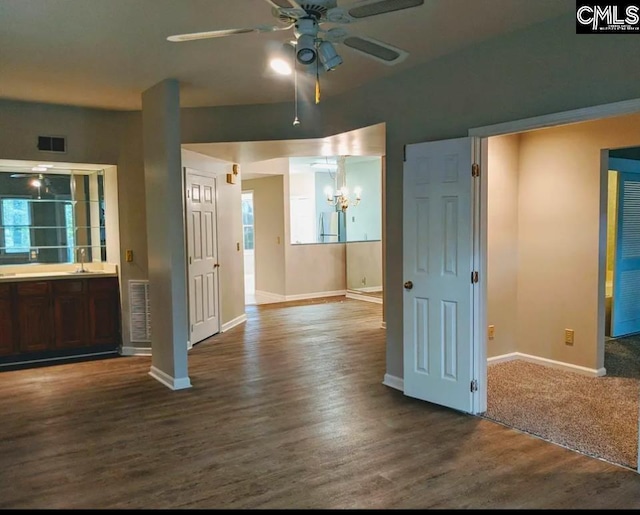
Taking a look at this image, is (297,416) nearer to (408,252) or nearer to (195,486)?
(195,486)

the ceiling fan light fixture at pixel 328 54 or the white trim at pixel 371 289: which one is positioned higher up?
the ceiling fan light fixture at pixel 328 54

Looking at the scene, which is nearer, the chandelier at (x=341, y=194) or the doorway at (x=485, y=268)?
the doorway at (x=485, y=268)

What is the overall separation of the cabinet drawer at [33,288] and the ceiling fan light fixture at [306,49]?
4275mm

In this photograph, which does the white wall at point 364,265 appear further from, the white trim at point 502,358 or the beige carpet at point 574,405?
the beige carpet at point 574,405

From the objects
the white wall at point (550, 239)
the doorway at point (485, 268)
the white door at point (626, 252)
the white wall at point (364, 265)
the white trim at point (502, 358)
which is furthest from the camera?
the white wall at point (364, 265)

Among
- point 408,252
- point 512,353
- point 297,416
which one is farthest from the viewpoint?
point 512,353

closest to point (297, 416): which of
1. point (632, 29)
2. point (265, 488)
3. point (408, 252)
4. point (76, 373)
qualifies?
point (265, 488)

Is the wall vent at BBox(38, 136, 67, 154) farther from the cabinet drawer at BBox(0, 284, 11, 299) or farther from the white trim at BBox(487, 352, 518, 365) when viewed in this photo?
the white trim at BBox(487, 352, 518, 365)

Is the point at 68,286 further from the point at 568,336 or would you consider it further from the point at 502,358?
the point at 568,336

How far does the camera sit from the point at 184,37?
7.45ft

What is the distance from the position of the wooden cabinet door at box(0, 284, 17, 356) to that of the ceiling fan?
4.05 meters

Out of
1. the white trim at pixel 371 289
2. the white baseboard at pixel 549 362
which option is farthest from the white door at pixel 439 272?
the white trim at pixel 371 289

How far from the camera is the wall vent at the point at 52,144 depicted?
17.3ft

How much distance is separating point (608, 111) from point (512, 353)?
2991 millimetres
